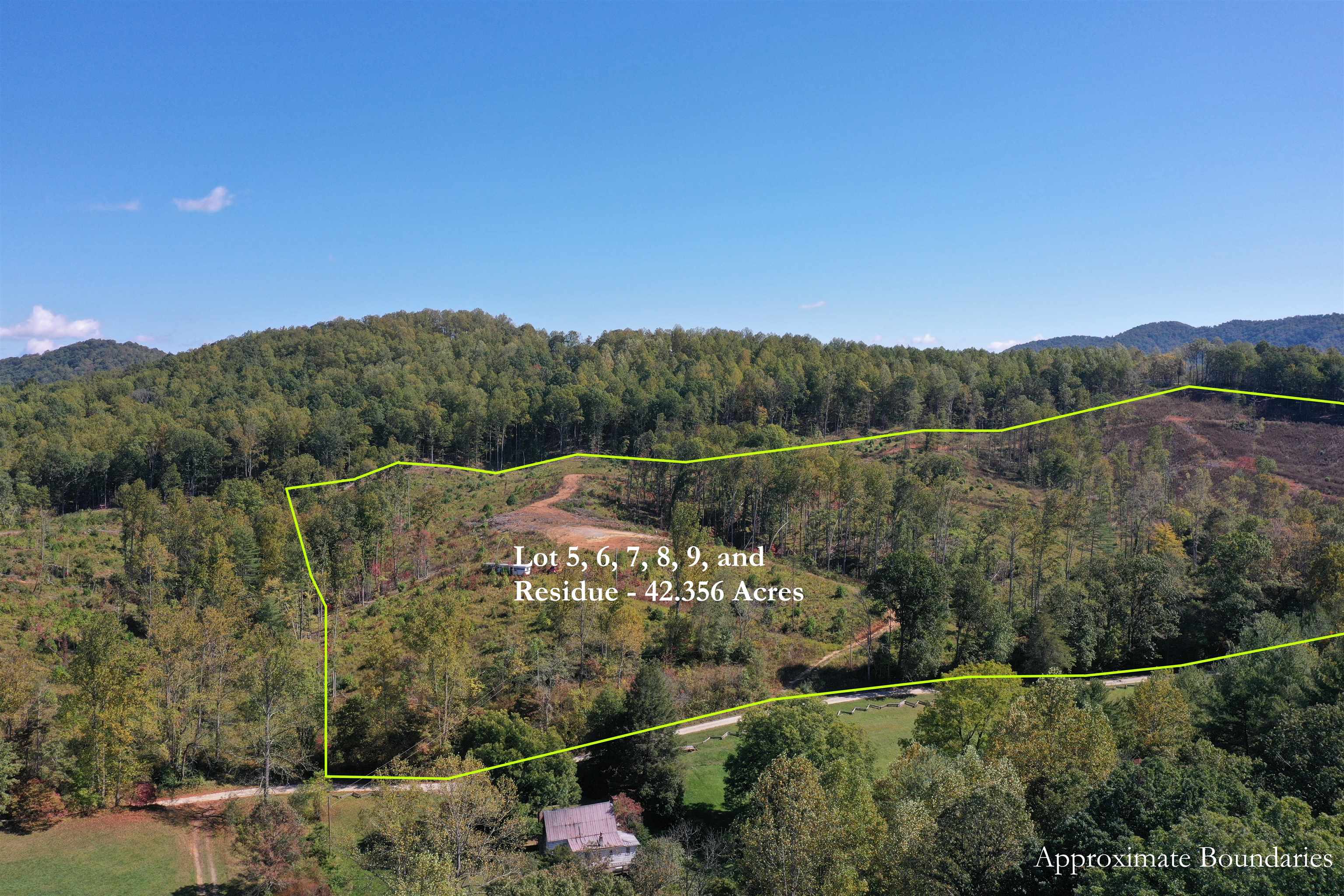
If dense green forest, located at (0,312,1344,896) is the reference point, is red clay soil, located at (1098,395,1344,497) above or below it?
above

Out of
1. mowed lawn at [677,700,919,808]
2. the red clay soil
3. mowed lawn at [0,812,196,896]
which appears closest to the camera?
mowed lawn at [0,812,196,896]

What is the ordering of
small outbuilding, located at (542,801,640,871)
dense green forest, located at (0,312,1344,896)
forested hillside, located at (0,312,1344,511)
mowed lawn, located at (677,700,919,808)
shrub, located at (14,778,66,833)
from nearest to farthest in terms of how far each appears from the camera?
dense green forest, located at (0,312,1344,896) → small outbuilding, located at (542,801,640,871) → shrub, located at (14,778,66,833) → mowed lawn, located at (677,700,919,808) → forested hillside, located at (0,312,1344,511)

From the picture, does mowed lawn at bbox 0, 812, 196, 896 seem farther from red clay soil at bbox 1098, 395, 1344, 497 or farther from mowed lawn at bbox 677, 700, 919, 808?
red clay soil at bbox 1098, 395, 1344, 497

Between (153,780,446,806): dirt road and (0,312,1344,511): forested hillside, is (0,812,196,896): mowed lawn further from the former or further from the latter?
(0,312,1344,511): forested hillside

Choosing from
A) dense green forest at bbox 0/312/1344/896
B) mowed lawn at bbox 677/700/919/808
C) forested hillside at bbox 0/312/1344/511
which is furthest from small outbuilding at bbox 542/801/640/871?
forested hillside at bbox 0/312/1344/511

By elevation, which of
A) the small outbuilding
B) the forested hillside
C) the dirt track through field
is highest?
the forested hillside

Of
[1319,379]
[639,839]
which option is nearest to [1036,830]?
[639,839]

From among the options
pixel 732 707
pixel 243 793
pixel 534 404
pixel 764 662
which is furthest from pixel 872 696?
pixel 534 404

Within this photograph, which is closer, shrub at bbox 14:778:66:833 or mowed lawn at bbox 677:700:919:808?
shrub at bbox 14:778:66:833
